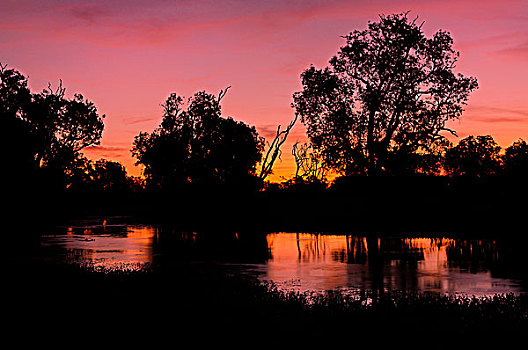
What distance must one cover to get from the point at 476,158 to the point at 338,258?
291 feet

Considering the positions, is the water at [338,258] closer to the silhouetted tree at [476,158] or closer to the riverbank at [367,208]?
the riverbank at [367,208]

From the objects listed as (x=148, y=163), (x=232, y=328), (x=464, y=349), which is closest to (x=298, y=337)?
(x=232, y=328)

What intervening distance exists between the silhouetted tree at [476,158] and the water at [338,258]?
227 feet

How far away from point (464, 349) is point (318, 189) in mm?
98242

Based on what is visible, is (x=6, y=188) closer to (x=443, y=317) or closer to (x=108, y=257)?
(x=108, y=257)

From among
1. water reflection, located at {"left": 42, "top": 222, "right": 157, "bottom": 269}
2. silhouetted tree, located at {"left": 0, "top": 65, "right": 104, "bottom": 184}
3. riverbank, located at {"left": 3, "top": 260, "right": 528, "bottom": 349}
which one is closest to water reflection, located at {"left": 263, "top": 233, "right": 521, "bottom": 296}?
riverbank, located at {"left": 3, "top": 260, "right": 528, "bottom": 349}

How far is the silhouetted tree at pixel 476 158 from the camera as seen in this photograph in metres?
108

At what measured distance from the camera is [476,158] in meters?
111

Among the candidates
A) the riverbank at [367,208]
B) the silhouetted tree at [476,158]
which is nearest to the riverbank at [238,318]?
the riverbank at [367,208]

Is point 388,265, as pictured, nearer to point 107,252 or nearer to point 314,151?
point 107,252

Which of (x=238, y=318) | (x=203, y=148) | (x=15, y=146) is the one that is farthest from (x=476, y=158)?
(x=238, y=318)

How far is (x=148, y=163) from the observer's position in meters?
99.7

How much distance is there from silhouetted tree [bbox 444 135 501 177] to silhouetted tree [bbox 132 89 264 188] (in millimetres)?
34069

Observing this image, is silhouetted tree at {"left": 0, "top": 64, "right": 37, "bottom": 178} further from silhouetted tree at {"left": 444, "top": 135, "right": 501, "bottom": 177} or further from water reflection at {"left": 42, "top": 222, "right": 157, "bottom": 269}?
silhouetted tree at {"left": 444, "top": 135, "right": 501, "bottom": 177}
